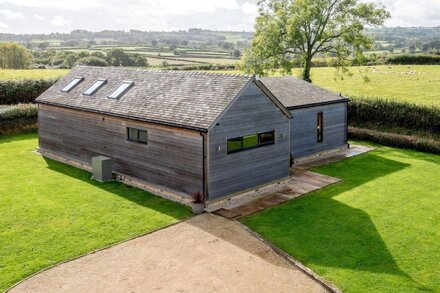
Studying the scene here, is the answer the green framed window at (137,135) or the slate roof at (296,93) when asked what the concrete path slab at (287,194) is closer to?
the slate roof at (296,93)

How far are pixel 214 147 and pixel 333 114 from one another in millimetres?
13212

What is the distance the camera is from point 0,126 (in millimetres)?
34562

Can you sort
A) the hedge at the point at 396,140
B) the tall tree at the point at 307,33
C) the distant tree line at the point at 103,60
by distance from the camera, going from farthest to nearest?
1. the distant tree line at the point at 103,60
2. the tall tree at the point at 307,33
3. the hedge at the point at 396,140

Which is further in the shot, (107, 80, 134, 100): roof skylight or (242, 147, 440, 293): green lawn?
(107, 80, 134, 100): roof skylight

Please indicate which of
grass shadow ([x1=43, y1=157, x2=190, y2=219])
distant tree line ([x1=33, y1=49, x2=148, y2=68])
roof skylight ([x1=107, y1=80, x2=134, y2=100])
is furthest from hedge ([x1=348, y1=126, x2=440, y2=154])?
distant tree line ([x1=33, y1=49, x2=148, y2=68])

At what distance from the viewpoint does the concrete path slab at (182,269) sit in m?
12.5

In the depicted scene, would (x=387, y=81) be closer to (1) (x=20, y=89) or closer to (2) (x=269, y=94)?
(2) (x=269, y=94)

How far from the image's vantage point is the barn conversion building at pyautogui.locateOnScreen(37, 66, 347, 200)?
61.9 ft

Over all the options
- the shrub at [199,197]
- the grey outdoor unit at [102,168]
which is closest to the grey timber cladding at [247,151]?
the shrub at [199,197]

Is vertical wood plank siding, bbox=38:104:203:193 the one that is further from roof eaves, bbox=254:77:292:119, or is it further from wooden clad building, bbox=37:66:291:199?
roof eaves, bbox=254:77:292:119

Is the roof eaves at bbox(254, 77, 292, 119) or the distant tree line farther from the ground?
the distant tree line

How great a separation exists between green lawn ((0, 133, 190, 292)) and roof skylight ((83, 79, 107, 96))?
4.59m

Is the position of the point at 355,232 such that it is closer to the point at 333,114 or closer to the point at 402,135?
the point at 333,114

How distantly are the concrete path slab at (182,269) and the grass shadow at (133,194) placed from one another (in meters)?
2.54
